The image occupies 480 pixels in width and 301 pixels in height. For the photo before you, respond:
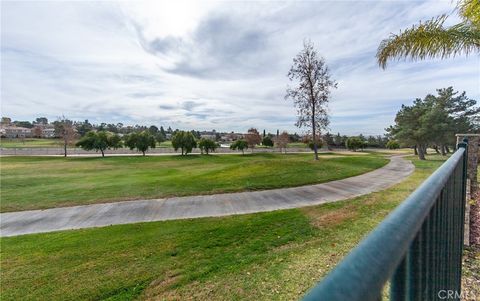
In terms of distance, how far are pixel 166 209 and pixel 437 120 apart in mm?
28484

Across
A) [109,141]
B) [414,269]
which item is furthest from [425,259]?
[109,141]

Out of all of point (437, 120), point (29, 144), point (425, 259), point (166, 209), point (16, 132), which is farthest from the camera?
point (16, 132)

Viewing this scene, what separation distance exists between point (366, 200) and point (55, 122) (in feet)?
158

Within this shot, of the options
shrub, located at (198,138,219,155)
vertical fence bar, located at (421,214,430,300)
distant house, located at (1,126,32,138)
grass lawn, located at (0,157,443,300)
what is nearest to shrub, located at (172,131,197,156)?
shrub, located at (198,138,219,155)

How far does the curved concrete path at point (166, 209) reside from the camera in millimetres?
7344

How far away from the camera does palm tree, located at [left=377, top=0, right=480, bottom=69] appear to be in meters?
5.29

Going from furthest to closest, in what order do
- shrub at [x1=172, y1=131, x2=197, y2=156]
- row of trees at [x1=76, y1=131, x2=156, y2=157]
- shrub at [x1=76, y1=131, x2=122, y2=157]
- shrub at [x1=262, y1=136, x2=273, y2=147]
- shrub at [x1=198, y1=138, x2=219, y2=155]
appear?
shrub at [x1=262, y1=136, x2=273, y2=147] < shrub at [x1=198, y1=138, x2=219, y2=155] < shrub at [x1=172, y1=131, x2=197, y2=156] < row of trees at [x1=76, y1=131, x2=156, y2=157] < shrub at [x1=76, y1=131, x2=122, y2=157]

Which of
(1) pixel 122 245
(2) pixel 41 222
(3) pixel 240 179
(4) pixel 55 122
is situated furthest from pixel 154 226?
(4) pixel 55 122

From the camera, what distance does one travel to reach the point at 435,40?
18.4ft

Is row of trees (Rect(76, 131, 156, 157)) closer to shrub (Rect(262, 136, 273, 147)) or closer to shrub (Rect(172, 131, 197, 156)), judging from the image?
shrub (Rect(172, 131, 197, 156))

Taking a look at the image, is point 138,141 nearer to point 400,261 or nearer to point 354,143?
point 400,261

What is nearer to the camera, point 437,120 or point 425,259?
point 425,259

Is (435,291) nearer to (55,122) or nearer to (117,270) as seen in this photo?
(117,270)

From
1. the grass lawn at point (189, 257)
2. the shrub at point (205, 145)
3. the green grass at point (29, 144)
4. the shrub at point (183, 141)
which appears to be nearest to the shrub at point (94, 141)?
the shrub at point (183, 141)
